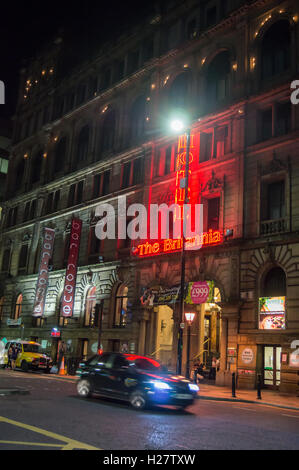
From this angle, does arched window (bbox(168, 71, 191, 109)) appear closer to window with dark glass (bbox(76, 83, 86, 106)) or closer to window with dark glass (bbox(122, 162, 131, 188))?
window with dark glass (bbox(122, 162, 131, 188))

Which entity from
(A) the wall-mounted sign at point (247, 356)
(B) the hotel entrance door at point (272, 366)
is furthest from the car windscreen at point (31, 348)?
(B) the hotel entrance door at point (272, 366)

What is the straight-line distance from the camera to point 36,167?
5306 centimetres

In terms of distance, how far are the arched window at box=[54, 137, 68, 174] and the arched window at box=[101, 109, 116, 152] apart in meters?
6.95

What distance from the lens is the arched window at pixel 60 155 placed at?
49.1m

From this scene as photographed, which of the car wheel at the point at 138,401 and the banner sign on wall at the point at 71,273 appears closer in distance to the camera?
the car wheel at the point at 138,401

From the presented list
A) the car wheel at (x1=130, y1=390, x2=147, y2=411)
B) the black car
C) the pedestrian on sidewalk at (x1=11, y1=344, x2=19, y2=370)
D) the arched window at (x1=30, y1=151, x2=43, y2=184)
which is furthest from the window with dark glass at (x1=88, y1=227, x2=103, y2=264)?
the car wheel at (x1=130, y1=390, x2=147, y2=411)

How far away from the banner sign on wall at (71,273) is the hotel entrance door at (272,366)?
1940 cm

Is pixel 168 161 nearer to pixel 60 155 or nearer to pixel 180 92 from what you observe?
pixel 180 92

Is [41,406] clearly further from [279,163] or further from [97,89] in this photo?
[97,89]

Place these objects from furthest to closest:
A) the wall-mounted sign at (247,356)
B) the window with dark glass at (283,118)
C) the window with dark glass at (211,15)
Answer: the window with dark glass at (211,15), the window with dark glass at (283,118), the wall-mounted sign at (247,356)

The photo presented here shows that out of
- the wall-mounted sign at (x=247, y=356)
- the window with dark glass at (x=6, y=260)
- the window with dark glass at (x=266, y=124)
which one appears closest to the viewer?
the wall-mounted sign at (x=247, y=356)

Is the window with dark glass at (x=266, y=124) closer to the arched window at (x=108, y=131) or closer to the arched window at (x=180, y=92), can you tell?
the arched window at (x=180, y=92)

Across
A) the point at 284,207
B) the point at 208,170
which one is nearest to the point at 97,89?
the point at 208,170

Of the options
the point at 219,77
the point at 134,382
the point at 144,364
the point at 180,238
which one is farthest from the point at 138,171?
the point at 134,382
